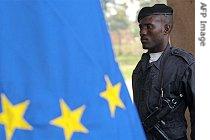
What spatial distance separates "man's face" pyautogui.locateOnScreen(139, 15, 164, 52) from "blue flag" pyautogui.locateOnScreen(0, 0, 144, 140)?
2.58ft

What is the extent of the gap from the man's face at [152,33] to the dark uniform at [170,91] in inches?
2.4

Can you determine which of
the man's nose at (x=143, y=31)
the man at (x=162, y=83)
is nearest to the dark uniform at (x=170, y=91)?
the man at (x=162, y=83)

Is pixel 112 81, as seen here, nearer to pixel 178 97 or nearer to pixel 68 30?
pixel 68 30

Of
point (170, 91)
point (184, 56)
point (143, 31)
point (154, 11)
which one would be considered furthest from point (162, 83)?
Answer: point (154, 11)

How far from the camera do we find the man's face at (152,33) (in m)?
2.73

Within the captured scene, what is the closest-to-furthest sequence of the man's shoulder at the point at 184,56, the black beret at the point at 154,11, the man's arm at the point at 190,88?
the man's arm at the point at 190,88, the man's shoulder at the point at 184,56, the black beret at the point at 154,11

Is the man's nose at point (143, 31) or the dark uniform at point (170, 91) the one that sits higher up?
the man's nose at point (143, 31)

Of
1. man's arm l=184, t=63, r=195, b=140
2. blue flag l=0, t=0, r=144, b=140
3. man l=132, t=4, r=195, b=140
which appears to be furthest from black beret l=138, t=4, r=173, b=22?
blue flag l=0, t=0, r=144, b=140

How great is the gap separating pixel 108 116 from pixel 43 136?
26 centimetres

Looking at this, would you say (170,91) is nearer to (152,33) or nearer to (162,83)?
(162,83)

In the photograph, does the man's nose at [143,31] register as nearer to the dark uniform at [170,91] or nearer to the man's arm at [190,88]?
the dark uniform at [170,91]

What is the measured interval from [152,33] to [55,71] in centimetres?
99
